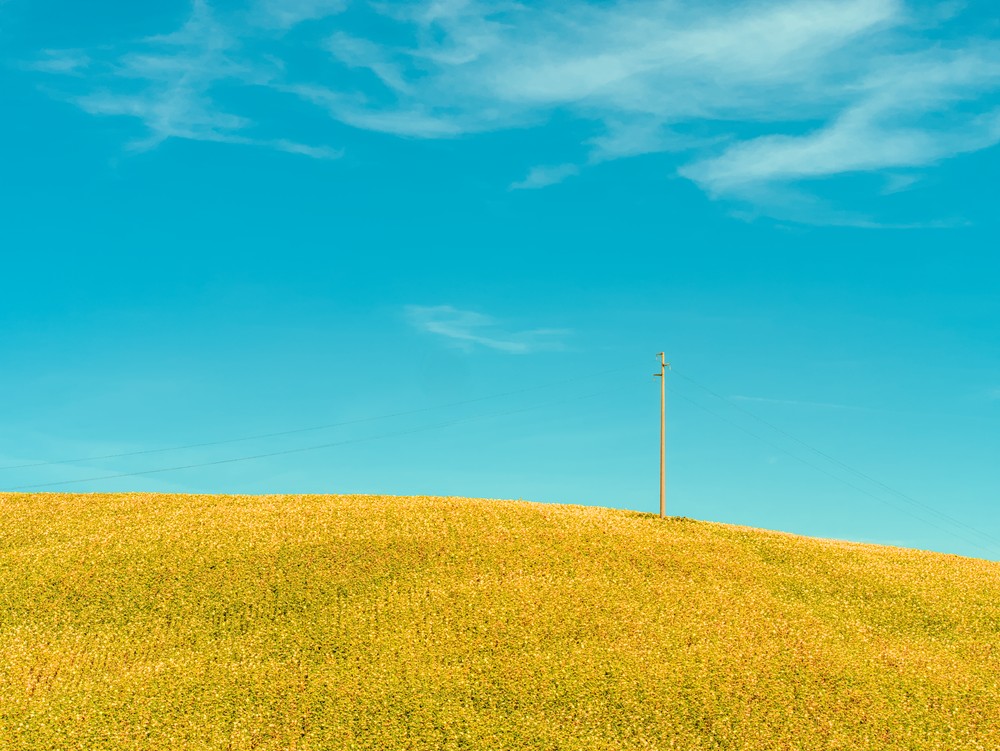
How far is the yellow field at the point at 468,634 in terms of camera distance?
127 ft

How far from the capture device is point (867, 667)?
45.1 meters

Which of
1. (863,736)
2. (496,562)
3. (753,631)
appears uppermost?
(496,562)

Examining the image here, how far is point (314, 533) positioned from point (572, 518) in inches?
701

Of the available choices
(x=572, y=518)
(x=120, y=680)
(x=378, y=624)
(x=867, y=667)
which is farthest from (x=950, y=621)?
(x=120, y=680)

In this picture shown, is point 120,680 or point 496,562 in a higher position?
point 496,562

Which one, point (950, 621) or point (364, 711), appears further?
point (950, 621)

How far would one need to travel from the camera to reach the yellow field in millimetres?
38812

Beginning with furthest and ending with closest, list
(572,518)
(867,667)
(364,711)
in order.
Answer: (572,518) < (867,667) < (364,711)

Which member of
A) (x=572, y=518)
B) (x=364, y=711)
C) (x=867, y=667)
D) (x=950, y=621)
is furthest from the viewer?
(x=572, y=518)

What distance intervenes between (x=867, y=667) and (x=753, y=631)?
5828 mm

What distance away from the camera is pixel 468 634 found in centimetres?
4456

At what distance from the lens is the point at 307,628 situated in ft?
148

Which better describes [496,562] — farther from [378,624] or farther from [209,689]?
[209,689]

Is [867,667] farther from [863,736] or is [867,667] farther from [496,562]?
[496,562]
